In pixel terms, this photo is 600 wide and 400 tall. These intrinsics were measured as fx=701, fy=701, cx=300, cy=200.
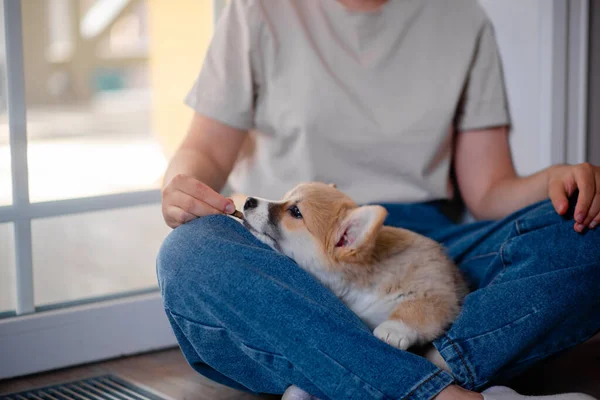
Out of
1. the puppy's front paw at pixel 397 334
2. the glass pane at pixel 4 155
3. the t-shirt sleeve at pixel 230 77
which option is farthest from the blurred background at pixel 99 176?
the puppy's front paw at pixel 397 334

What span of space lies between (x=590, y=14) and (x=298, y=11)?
90cm

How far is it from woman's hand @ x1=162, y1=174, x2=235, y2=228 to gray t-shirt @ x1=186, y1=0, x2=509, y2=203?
16.2 inches

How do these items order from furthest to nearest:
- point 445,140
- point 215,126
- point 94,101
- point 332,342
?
point 94,101 → point 445,140 → point 215,126 → point 332,342

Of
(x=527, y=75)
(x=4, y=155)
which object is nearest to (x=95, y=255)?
(x=4, y=155)

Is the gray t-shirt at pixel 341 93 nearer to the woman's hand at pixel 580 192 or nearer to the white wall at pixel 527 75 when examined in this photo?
the white wall at pixel 527 75

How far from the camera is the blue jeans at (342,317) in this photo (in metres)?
1.29

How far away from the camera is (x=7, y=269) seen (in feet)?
6.59

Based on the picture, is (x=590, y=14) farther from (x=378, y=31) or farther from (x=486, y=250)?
(x=486, y=250)

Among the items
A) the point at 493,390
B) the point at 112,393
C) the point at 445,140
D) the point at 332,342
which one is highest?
the point at 445,140

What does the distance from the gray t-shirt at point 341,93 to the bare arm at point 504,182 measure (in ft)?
0.20

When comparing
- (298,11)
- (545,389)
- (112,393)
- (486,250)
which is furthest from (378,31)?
(112,393)

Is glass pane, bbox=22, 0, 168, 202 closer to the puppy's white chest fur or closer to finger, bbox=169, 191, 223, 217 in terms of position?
finger, bbox=169, 191, 223, 217

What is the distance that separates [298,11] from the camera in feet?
6.24

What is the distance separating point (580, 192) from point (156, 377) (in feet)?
3.82
